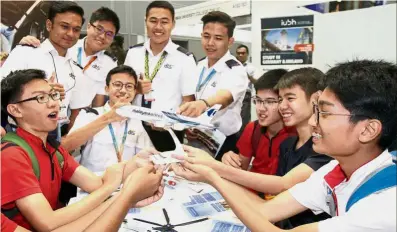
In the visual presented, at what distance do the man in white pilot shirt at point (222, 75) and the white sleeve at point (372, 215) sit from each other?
1986mm

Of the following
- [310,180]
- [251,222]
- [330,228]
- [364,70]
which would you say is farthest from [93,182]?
[364,70]

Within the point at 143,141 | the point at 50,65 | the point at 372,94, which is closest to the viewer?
the point at 372,94

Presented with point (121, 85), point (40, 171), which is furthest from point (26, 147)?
point (121, 85)

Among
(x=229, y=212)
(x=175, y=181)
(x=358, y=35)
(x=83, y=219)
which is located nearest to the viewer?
(x=83, y=219)

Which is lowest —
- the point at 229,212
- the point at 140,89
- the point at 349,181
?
the point at 229,212

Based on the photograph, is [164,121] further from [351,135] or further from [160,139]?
[160,139]

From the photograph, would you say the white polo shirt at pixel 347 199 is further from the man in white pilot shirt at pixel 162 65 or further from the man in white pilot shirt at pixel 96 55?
the man in white pilot shirt at pixel 96 55

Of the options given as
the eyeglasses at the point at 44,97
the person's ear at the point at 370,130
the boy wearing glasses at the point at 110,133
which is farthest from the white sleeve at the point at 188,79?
the person's ear at the point at 370,130

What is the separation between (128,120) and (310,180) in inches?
58.5

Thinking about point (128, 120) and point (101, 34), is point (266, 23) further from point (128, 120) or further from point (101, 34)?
point (128, 120)

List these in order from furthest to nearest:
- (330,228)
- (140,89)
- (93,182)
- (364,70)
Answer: (140,89)
(93,182)
(364,70)
(330,228)

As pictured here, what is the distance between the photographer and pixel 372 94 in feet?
4.01

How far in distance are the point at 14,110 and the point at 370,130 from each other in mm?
1552

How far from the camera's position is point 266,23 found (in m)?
4.18
